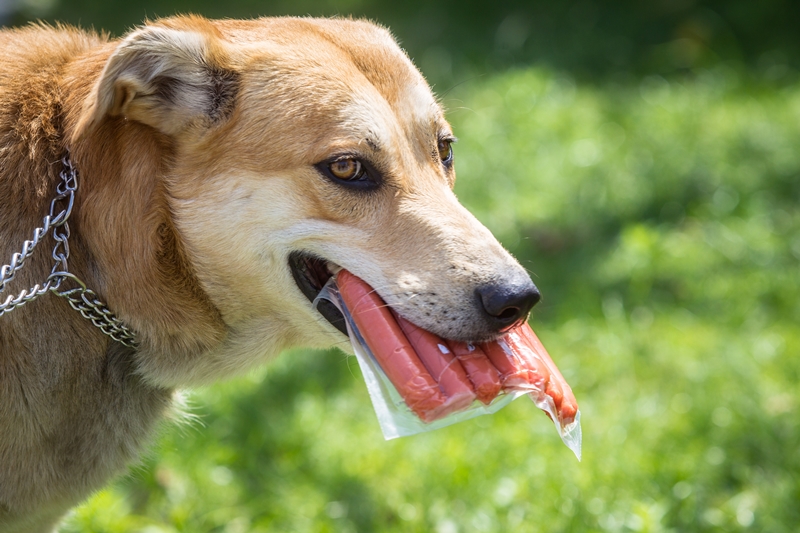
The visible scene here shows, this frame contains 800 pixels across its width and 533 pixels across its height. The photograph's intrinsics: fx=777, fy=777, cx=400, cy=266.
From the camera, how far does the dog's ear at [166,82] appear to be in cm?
232

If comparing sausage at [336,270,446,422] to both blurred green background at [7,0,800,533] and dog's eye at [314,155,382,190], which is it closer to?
dog's eye at [314,155,382,190]

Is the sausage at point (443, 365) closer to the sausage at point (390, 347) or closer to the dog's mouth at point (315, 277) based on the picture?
the sausage at point (390, 347)

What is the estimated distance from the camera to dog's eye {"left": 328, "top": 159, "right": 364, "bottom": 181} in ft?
8.27

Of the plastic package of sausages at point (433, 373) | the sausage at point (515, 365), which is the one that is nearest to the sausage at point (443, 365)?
the plastic package of sausages at point (433, 373)

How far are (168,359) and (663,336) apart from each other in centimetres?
296

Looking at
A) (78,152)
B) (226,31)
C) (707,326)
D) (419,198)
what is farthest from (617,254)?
(78,152)

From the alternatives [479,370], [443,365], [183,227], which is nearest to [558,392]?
[479,370]

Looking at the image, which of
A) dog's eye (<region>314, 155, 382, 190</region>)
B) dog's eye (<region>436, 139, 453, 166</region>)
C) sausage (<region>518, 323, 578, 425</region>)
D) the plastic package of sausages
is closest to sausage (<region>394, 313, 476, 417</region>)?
the plastic package of sausages

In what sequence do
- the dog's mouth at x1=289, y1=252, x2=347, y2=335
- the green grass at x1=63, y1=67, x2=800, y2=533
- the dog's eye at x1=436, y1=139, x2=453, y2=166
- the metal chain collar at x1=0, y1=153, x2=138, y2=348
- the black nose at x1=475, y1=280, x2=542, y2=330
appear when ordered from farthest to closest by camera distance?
the green grass at x1=63, y1=67, x2=800, y2=533 → the dog's eye at x1=436, y1=139, x2=453, y2=166 → the dog's mouth at x1=289, y1=252, x2=347, y2=335 → the black nose at x1=475, y1=280, x2=542, y2=330 → the metal chain collar at x1=0, y1=153, x2=138, y2=348

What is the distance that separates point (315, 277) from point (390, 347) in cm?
41

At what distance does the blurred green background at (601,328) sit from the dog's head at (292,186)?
0.54 metres

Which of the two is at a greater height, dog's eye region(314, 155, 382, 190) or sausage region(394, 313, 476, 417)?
dog's eye region(314, 155, 382, 190)

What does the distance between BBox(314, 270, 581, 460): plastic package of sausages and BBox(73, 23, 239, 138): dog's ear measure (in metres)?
0.73

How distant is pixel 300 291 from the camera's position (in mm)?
→ 2582
